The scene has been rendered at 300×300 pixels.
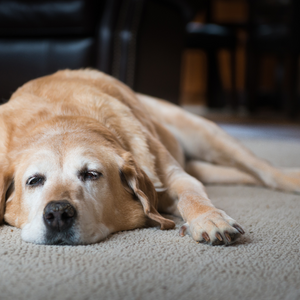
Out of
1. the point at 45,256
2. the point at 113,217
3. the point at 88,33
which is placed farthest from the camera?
the point at 88,33

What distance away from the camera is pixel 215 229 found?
49.8 inches

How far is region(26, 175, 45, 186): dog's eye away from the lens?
54.4 inches

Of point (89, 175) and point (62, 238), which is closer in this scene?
point (62, 238)

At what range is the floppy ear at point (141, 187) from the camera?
1448 mm

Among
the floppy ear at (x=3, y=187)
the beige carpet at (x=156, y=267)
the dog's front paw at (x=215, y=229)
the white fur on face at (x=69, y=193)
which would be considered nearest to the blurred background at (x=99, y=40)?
the floppy ear at (x=3, y=187)

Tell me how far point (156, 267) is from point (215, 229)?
0.90 feet

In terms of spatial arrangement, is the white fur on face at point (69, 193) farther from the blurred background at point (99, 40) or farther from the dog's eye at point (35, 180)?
the blurred background at point (99, 40)

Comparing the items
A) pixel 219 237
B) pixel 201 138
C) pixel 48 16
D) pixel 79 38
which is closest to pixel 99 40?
pixel 79 38

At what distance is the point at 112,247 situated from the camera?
1.25m

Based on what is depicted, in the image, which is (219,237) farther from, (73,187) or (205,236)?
(73,187)

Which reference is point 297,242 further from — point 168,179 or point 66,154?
point 66,154

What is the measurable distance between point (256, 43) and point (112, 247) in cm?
620

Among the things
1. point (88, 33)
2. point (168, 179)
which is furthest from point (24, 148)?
point (88, 33)

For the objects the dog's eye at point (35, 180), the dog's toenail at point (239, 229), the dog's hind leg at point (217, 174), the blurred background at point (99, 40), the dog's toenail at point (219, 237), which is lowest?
the dog's hind leg at point (217, 174)
